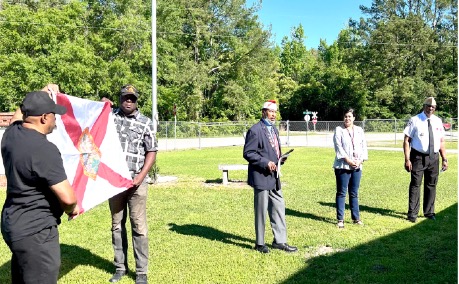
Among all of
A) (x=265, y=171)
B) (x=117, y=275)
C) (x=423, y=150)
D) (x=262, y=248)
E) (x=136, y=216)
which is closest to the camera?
(x=136, y=216)

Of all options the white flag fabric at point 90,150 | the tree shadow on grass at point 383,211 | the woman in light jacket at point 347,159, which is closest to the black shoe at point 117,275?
the white flag fabric at point 90,150

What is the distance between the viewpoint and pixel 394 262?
558 centimetres

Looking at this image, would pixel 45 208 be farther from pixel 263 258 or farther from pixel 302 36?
pixel 302 36

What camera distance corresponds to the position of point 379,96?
5762 cm

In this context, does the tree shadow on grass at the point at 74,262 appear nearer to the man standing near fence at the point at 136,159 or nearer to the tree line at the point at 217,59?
the man standing near fence at the point at 136,159

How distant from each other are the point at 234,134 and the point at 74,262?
3210 centimetres

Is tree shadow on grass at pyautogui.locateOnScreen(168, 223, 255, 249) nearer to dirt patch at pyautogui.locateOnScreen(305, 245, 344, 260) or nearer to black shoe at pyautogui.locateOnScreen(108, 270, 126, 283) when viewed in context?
dirt patch at pyautogui.locateOnScreen(305, 245, 344, 260)

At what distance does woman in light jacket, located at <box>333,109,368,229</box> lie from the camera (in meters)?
7.34

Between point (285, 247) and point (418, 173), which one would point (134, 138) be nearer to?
point (285, 247)

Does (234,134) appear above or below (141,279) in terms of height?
above

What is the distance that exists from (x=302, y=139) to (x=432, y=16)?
3349 centimetres

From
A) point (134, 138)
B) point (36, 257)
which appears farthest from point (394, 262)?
point (36, 257)

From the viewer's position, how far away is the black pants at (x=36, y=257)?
3129mm

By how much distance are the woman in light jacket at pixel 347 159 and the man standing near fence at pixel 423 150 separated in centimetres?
96
